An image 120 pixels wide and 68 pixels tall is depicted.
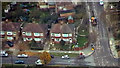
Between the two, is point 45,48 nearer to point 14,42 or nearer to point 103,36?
point 14,42

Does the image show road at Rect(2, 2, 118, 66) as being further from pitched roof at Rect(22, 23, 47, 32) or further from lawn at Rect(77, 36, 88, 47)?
pitched roof at Rect(22, 23, 47, 32)

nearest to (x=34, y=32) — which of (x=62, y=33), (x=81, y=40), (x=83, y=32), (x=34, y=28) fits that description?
(x=34, y=28)

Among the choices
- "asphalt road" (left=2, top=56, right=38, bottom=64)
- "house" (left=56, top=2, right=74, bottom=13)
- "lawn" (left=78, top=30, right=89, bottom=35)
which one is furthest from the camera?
"house" (left=56, top=2, right=74, bottom=13)

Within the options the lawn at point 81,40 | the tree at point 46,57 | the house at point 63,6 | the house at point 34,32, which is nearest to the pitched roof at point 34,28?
the house at point 34,32

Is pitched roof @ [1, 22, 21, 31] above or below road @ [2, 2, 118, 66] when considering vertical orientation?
above

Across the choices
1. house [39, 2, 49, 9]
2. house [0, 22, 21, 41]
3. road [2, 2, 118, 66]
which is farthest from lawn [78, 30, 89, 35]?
house [39, 2, 49, 9]

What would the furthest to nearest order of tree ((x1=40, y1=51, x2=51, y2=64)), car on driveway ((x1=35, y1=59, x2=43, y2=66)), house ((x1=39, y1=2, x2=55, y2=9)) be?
house ((x1=39, y1=2, x2=55, y2=9)) < car on driveway ((x1=35, y1=59, x2=43, y2=66)) < tree ((x1=40, y1=51, x2=51, y2=64))
